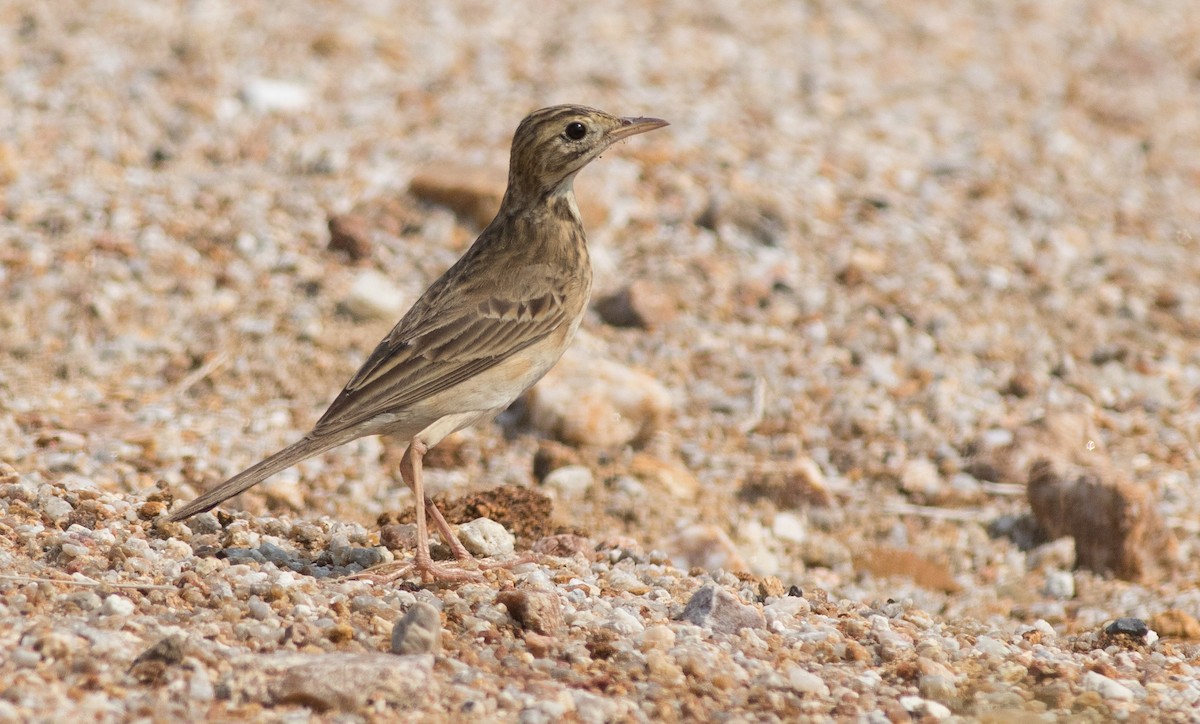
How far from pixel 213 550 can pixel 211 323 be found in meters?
3.48

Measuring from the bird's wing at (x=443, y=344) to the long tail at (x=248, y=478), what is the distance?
13cm

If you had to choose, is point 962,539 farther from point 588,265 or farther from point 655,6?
point 655,6

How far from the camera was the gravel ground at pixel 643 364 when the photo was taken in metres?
5.01

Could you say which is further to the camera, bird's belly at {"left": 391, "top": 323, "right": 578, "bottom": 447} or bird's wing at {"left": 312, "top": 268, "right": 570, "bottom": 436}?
bird's belly at {"left": 391, "top": 323, "right": 578, "bottom": 447}

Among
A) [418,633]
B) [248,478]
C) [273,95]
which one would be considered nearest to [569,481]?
[248,478]

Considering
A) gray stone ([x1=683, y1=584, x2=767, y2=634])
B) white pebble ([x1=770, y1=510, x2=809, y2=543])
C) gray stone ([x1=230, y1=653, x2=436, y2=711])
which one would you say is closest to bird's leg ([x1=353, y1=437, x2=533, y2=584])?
gray stone ([x1=683, y1=584, x2=767, y2=634])

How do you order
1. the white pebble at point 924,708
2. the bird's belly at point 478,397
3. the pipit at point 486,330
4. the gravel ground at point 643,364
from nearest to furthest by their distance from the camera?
the white pebble at point 924,708 → the gravel ground at point 643,364 → the pipit at point 486,330 → the bird's belly at point 478,397

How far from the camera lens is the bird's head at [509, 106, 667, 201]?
22.5 ft

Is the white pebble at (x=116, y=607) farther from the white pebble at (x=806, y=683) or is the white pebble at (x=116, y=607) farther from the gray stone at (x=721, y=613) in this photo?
the white pebble at (x=806, y=683)

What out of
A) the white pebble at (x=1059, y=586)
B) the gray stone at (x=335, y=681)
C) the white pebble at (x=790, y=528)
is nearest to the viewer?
the gray stone at (x=335, y=681)

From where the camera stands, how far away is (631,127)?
22.8 feet

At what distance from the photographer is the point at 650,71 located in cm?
1227

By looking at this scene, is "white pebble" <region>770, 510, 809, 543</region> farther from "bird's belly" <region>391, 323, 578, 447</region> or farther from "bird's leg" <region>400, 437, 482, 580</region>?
"bird's leg" <region>400, 437, 482, 580</region>

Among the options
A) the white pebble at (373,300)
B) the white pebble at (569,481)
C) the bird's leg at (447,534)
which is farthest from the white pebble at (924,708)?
the white pebble at (373,300)
